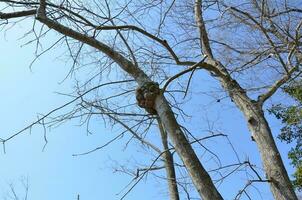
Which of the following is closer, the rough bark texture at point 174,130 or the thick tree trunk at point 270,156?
the rough bark texture at point 174,130

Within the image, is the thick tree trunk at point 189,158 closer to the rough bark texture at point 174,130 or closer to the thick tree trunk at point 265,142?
the rough bark texture at point 174,130

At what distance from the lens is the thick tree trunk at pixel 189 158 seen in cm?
267

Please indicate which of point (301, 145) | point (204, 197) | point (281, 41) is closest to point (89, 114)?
point (204, 197)

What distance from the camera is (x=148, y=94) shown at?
10.3ft

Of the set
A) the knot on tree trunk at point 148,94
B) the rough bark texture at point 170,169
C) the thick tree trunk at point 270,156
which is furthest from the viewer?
the rough bark texture at point 170,169

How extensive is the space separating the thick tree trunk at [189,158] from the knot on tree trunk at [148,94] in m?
0.09

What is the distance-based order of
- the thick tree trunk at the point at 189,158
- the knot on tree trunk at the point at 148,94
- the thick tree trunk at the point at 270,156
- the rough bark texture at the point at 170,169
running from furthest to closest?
the rough bark texture at the point at 170,169 → the thick tree trunk at the point at 270,156 → the knot on tree trunk at the point at 148,94 → the thick tree trunk at the point at 189,158

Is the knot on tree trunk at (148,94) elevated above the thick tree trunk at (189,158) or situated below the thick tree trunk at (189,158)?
above

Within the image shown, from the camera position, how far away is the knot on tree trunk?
315cm

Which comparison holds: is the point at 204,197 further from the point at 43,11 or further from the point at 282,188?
the point at 43,11

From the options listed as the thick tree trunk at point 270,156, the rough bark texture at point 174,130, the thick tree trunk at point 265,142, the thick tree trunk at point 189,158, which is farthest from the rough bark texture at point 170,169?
the thick tree trunk at point 189,158

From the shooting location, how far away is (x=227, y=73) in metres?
4.33

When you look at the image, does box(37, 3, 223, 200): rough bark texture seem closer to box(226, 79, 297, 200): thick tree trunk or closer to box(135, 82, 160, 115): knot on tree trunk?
box(135, 82, 160, 115): knot on tree trunk

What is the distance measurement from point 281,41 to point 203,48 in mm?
765
